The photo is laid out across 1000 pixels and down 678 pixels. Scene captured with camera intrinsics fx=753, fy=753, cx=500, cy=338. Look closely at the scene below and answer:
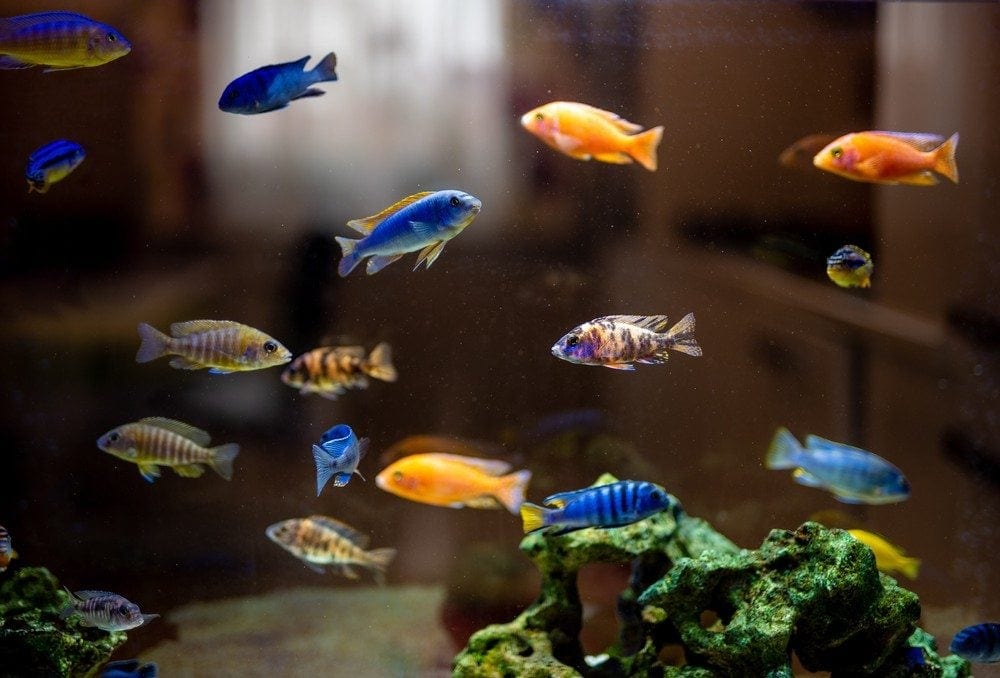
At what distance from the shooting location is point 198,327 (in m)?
2.99

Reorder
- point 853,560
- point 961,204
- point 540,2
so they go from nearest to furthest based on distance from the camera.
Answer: point 853,560
point 540,2
point 961,204

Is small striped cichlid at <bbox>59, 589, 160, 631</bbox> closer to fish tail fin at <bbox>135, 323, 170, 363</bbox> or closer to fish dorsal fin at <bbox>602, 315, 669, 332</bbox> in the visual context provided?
fish tail fin at <bbox>135, 323, 170, 363</bbox>

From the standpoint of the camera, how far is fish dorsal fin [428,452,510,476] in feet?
11.6

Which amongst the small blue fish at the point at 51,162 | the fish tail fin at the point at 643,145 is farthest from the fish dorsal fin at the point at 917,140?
the small blue fish at the point at 51,162

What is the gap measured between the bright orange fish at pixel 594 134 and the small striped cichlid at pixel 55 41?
169cm

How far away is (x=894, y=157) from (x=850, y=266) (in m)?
0.51

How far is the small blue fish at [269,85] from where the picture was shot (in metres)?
2.44

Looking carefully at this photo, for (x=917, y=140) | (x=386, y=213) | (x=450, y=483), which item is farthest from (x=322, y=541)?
(x=917, y=140)

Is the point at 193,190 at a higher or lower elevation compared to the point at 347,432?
higher

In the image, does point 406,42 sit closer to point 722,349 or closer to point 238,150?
point 238,150

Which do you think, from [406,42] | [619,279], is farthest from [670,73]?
[406,42]

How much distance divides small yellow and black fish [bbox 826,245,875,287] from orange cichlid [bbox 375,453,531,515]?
1723 mm

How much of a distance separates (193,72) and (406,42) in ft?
3.45

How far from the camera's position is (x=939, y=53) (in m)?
3.84
